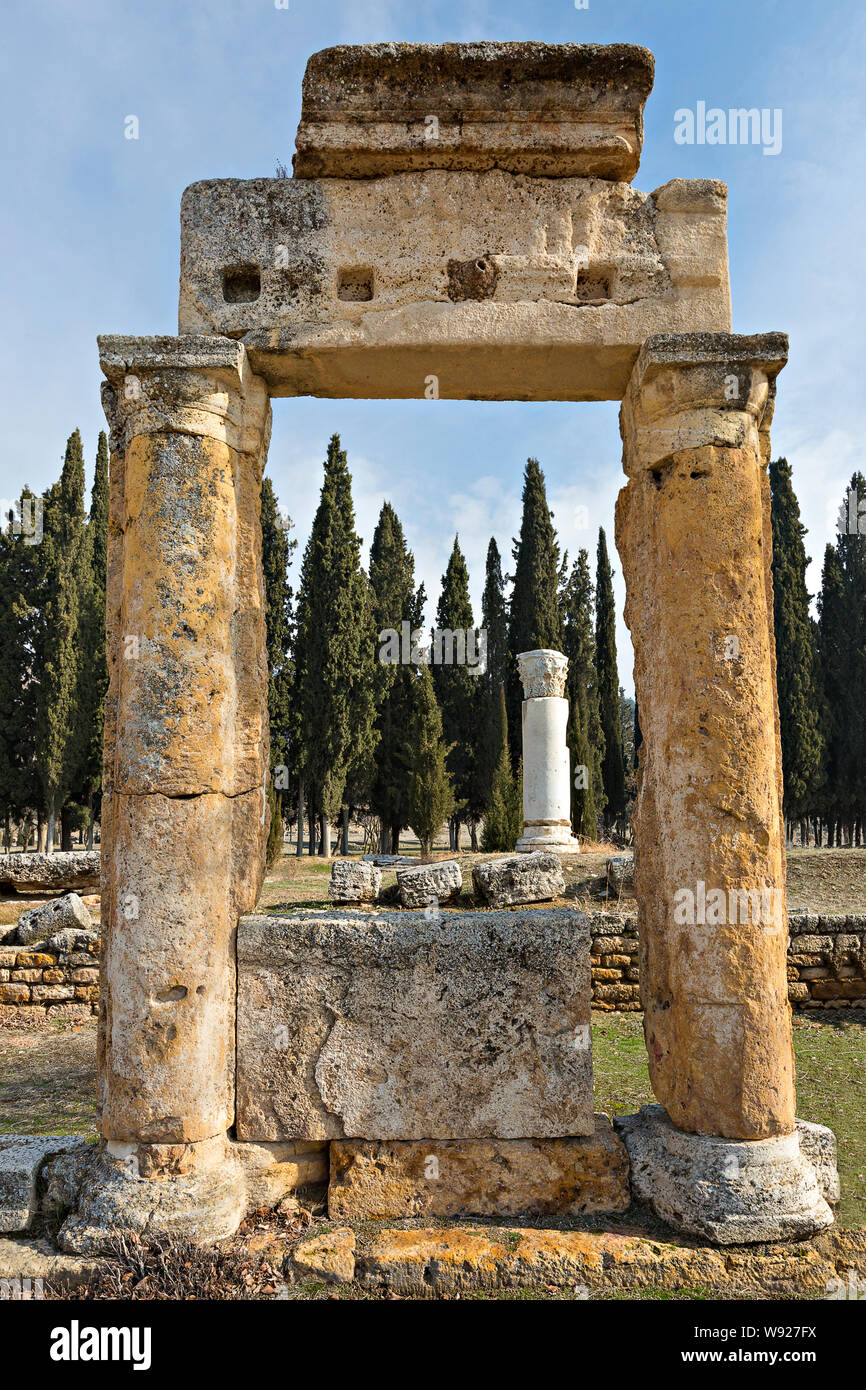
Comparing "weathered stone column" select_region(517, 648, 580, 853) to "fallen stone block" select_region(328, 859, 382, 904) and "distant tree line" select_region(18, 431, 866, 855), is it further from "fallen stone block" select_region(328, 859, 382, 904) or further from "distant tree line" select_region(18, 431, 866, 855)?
"fallen stone block" select_region(328, 859, 382, 904)

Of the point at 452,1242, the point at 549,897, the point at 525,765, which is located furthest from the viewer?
the point at 525,765

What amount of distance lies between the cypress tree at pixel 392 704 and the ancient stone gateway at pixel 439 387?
21626mm

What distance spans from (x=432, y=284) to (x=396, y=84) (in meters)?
0.87

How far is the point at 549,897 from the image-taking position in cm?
878

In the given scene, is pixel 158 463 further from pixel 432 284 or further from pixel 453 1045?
pixel 453 1045

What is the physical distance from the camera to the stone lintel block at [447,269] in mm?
3973

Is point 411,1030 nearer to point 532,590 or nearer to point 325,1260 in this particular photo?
point 325,1260

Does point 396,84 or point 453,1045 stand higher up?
point 396,84

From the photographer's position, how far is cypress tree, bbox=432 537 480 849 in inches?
1137

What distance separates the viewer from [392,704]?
92.1 ft

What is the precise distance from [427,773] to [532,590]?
316 inches

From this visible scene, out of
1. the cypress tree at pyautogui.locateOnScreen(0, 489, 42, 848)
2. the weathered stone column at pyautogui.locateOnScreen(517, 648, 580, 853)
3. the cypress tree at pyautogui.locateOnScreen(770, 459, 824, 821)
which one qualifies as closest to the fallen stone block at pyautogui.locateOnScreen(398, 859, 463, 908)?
the weathered stone column at pyautogui.locateOnScreen(517, 648, 580, 853)

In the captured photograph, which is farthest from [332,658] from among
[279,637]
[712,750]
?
[712,750]

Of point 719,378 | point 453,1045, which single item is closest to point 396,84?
point 719,378
